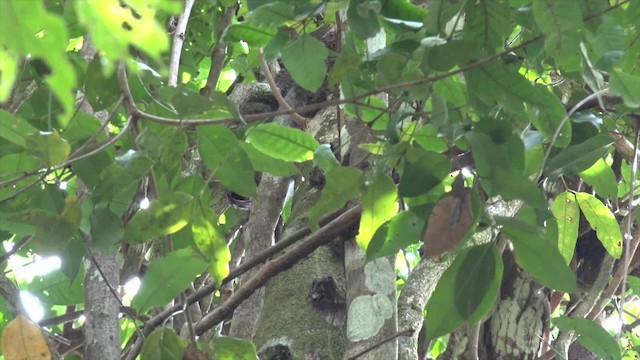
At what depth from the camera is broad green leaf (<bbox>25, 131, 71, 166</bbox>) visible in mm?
1237

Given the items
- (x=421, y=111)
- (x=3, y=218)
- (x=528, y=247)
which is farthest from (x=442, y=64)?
(x=3, y=218)

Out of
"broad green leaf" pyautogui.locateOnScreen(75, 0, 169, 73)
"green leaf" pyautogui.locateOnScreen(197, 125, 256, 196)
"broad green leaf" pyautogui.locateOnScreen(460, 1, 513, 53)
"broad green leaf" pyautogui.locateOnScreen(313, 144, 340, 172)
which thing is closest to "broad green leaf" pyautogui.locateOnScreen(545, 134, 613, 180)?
"broad green leaf" pyautogui.locateOnScreen(460, 1, 513, 53)

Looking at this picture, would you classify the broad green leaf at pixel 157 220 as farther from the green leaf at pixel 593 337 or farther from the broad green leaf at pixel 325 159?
the green leaf at pixel 593 337

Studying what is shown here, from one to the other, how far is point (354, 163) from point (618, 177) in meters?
1.30

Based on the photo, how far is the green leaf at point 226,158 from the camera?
58.5 inches

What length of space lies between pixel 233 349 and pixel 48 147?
1.38 feet

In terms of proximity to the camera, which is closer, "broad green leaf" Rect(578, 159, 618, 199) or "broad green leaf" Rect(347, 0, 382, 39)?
"broad green leaf" Rect(347, 0, 382, 39)

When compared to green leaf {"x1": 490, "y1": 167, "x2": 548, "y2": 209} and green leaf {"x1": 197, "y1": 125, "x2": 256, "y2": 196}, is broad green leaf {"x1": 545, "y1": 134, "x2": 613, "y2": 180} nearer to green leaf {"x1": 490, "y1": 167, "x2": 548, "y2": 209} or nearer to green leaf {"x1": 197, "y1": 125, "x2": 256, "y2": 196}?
green leaf {"x1": 490, "y1": 167, "x2": 548, "y2": 209}

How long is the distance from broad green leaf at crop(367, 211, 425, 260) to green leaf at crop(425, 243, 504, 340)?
0.26ft

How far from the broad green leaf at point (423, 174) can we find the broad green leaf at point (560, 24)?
0.21 m

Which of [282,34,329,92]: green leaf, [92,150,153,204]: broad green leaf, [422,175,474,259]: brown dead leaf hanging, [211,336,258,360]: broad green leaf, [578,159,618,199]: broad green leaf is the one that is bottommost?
[578,159,618,199]: broad green leaf

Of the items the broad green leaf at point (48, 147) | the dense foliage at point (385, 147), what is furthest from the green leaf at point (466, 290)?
the broad green leaf at point (48, 147)

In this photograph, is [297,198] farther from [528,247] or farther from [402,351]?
[528,247]

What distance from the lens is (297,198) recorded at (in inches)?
81.9
